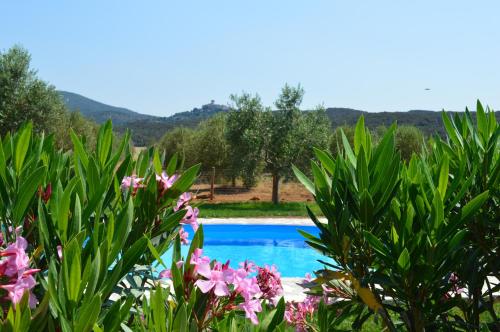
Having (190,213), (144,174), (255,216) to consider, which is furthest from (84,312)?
(255,216)

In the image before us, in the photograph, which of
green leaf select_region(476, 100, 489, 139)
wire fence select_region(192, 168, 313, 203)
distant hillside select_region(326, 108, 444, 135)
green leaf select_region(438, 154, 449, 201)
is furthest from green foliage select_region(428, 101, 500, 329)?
distant hillside select_region(326, 108, 444, 135)

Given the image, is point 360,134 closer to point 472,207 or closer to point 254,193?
point 472,207

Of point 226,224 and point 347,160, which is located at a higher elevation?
point 347,160

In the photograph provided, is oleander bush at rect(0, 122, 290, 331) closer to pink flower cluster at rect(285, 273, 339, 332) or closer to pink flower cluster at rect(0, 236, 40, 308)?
pink flower cluster at rect(0, 236, 40, 308)

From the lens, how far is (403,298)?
142cm

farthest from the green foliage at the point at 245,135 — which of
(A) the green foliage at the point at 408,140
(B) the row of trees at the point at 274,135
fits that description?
(A) the green foliage at the point at 408,140

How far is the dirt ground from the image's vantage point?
73.2 ft

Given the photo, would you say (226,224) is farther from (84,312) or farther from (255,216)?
(84,312)

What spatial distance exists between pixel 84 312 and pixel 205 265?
294 millimetres

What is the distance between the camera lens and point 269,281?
168 cm

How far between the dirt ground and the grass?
7.49 ft

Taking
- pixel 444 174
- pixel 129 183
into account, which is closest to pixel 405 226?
pixel 444 174

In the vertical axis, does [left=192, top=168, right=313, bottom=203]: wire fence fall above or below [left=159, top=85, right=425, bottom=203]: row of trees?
below

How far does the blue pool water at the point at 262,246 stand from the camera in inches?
476
